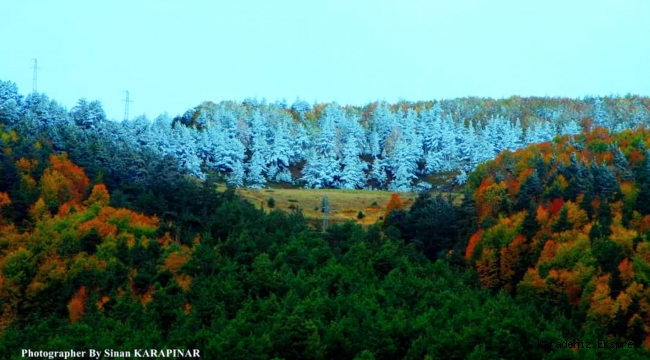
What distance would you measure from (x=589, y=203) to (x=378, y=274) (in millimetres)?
31609

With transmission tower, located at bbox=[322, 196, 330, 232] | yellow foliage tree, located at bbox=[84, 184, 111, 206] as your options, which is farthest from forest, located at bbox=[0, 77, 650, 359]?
transmission tower, located at bbox=[322, 196, 330, 232]

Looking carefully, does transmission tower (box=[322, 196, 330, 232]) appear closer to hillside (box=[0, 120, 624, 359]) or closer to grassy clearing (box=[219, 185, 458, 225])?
grassy clearing (box=[219, 185, 458, 225])

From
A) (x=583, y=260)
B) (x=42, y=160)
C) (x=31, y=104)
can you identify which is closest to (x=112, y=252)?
(x=42, y=160)

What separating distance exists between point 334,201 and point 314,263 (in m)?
52.8

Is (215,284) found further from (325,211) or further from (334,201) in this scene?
(334,201)

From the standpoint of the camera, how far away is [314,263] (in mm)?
114562

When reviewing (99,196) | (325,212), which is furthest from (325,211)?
(99,196)

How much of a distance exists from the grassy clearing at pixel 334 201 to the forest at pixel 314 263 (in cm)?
800

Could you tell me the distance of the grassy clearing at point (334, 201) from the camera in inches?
6132

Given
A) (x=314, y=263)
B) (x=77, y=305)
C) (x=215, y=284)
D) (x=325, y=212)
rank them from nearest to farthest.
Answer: (x=77, y=305)
(x=215, y=284)
(x=314, y=263)
(x=325, y=212)

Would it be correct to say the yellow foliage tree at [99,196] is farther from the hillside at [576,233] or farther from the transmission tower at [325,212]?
the hillside at [576,233]

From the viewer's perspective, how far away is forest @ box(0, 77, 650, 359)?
8350 centimetres

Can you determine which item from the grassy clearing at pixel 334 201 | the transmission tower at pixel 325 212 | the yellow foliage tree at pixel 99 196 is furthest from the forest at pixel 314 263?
the transmission tower at pixel 325 212

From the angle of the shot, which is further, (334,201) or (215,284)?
(334,201)
